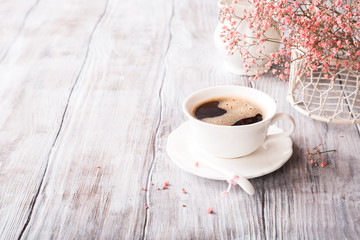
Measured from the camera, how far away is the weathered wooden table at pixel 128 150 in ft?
2.65

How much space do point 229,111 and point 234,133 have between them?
3.3 inches

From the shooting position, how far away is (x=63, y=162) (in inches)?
38.5

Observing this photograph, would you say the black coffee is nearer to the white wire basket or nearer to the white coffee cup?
the white coffee cup

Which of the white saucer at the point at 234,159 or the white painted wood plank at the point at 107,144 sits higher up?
the white saucer at the point at 234,159

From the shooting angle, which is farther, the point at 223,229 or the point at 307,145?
the point at 307,145

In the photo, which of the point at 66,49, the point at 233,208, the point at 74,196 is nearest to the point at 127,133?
the point at 74,196

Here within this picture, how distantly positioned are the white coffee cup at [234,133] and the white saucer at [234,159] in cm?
1

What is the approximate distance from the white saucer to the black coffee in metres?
0.07

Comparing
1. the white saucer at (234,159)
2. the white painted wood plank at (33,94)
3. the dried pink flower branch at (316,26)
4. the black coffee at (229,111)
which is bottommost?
the white painted wood plank at (33,94)

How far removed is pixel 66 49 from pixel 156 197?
0.83 meters

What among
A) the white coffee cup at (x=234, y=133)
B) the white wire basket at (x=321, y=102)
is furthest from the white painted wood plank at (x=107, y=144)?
the white wire basket at (x=321, y=102)

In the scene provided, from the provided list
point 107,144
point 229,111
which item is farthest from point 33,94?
point 229,111

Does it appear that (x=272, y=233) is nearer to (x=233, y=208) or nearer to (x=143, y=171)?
(x=233, y=208)

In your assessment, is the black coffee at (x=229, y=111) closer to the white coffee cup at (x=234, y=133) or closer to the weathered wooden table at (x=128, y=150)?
the white coffee cup at (x=234, y=133)
